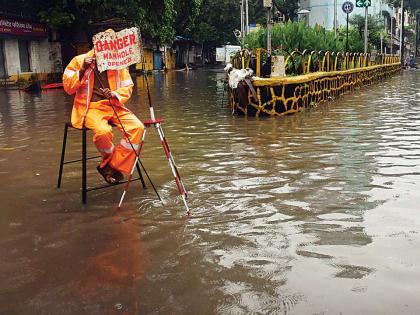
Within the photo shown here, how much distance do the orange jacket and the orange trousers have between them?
0.09 meters

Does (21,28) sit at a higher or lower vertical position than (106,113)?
higher

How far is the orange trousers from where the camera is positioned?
526cm

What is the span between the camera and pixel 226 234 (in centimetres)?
424

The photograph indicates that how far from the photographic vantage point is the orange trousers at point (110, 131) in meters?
5.26

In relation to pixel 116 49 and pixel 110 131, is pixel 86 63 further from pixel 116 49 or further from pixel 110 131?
pixel 110 131

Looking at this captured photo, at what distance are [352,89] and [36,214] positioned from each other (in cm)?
1581

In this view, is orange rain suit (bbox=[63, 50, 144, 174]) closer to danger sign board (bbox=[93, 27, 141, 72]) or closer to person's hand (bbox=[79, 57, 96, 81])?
person's hand (bbox=[79, 57, 96, 81])

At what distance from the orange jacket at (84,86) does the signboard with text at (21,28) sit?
907 inches

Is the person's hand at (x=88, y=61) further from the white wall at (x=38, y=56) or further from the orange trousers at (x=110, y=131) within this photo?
the white wall at (x=38, y=56)

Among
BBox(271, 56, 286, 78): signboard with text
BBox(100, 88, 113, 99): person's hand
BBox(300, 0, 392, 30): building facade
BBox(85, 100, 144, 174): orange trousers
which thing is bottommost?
BBox(85, 100, 144, 174): orange trousers

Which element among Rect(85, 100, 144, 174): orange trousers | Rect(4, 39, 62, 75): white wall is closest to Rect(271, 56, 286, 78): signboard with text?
Rect(85, 100, 144, 174): orange trousers

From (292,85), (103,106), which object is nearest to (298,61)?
(292,85)

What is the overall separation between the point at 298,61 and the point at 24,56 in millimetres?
20114

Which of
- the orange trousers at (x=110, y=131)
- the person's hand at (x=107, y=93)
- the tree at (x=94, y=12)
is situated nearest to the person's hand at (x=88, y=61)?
the person's hand at (x=107, y=93)
